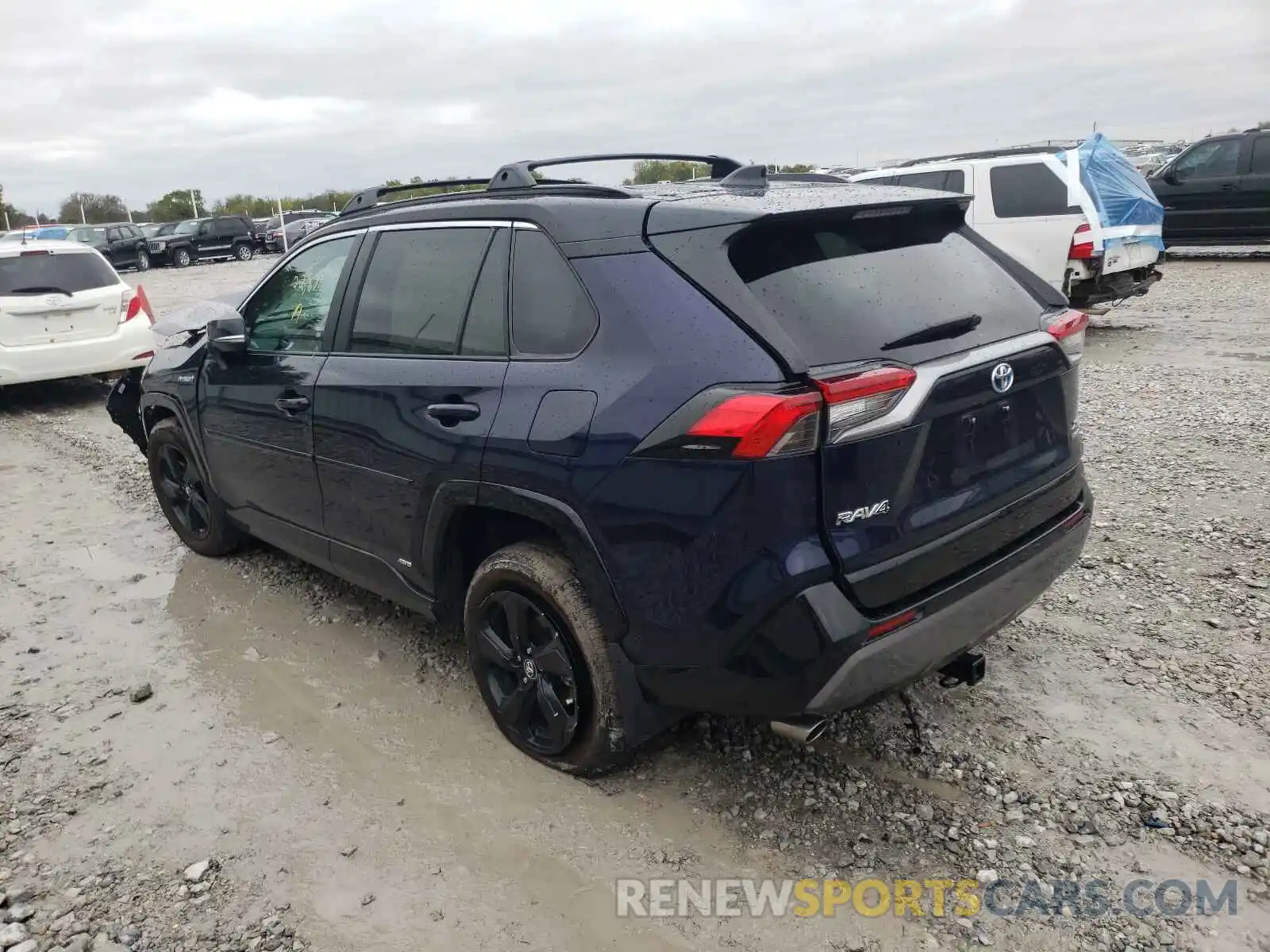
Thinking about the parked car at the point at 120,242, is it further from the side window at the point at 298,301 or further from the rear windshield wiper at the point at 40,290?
the side window at the point at 298,301

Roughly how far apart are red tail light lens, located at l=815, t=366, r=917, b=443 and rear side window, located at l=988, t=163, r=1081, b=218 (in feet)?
27.7

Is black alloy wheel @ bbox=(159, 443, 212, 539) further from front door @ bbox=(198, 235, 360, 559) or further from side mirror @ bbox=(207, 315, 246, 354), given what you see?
side mirror @ bbox=(207, 315, 246, 354)

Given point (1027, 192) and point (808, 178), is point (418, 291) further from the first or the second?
point (1027, 192)

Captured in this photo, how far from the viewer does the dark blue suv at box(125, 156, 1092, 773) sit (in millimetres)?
2322

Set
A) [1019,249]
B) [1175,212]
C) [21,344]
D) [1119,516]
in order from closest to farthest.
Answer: [1119,516]
[21,344]
[1019,249]
[1175,212]

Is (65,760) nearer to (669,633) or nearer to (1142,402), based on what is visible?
(669,633)

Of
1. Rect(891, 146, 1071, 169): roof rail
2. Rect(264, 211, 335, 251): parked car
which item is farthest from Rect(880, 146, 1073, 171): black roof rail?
Rect(264, 211, 335, 251): parked car

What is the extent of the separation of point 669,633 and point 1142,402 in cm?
601

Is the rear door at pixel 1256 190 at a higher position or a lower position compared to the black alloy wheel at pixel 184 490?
higher

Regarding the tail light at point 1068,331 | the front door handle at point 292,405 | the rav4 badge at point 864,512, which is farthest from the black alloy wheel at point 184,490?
the tail light at point 1068,331

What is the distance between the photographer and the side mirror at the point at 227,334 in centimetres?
405

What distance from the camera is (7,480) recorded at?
22.2ft

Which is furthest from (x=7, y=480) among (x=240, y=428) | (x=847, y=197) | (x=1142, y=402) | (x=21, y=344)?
(x=1142, y=402)

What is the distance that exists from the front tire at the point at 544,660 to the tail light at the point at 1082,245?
27.6ft
